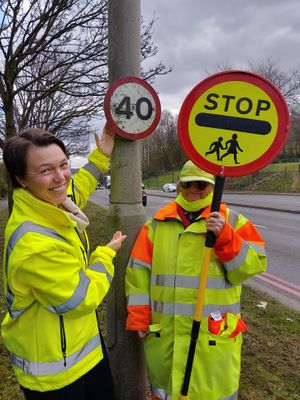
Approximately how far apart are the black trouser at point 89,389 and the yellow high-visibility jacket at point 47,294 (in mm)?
52

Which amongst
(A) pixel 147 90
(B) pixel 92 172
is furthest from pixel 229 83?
(B) pixel 92 172

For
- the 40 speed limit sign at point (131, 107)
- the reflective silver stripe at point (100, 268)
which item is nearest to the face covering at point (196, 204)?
the 40 speed limit sign at point (131, 107)

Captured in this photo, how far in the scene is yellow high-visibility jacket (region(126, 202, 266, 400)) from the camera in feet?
6.69

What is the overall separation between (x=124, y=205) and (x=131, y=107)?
24.9 inches

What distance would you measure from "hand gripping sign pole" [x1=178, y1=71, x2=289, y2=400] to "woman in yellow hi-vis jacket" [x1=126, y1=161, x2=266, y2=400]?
0.14 meters

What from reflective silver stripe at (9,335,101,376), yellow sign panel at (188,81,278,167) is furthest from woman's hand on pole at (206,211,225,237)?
reflective silver stripe at (9,335,101,376)

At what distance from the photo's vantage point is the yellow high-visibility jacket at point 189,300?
204cm

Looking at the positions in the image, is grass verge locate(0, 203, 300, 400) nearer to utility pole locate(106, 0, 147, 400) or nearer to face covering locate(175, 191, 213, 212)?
utility pole locate(106, 0, 147, 400)

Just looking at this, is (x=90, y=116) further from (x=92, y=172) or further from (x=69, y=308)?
(x=69, y=308)

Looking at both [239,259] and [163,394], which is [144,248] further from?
[163,394]

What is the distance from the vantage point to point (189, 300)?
2074mm

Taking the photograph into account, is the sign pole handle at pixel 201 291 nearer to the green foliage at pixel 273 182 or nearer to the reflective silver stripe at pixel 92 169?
the reflective silver stripe at pixel 92 169

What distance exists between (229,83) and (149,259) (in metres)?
1.10

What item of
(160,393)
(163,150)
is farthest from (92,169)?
(163,150)
